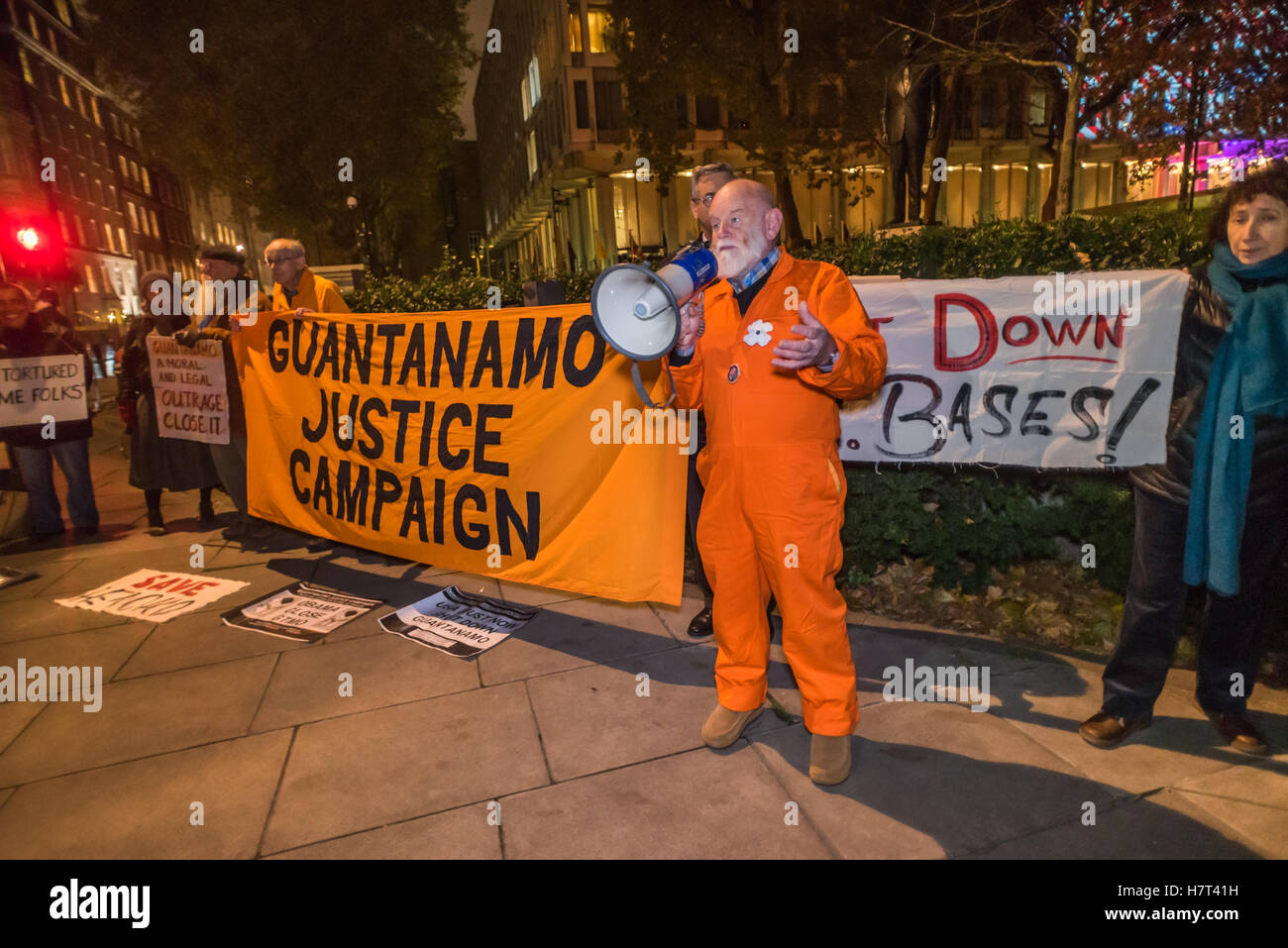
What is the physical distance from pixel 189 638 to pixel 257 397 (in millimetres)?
1921

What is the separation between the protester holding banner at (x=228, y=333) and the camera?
575cm

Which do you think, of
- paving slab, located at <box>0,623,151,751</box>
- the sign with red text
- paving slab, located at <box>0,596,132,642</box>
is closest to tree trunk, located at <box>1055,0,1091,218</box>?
the sign with red text

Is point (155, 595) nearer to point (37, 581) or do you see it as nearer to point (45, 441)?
point (37, 581)

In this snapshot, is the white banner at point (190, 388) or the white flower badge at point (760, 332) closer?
the white flower badge at point (760, 332)

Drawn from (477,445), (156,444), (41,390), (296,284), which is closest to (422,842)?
(477,445)

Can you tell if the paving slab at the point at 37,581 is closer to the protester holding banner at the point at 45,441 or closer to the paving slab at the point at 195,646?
the protester holding banner at the point at 45,441

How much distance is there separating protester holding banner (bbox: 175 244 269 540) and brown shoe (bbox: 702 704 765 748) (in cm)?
461

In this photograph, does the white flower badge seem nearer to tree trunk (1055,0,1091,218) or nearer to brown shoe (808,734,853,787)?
brown shoe (808,734,853,787)

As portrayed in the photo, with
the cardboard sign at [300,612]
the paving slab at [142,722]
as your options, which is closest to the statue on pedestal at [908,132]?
the cardboard sign at [300,612]

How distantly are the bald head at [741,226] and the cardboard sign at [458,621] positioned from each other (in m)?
2.45

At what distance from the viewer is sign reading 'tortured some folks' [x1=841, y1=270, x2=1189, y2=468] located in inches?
125

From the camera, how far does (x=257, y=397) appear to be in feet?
18.1

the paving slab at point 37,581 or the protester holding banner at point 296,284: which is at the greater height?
the protester holding banner at point 296,284
